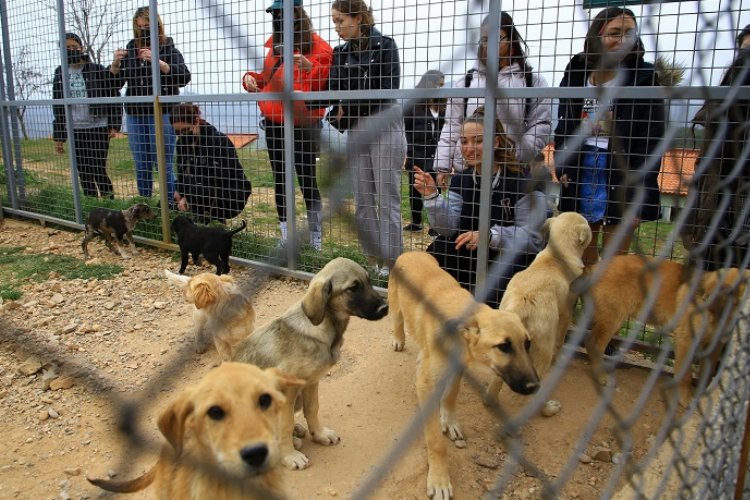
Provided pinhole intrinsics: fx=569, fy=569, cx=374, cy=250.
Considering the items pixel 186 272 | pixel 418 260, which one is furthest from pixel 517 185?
pixel 186 272

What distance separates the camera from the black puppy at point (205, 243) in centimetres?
588

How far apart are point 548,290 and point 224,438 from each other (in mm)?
2306

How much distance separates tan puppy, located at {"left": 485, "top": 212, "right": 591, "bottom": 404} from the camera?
10.8 ft

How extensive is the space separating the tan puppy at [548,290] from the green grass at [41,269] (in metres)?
4.48

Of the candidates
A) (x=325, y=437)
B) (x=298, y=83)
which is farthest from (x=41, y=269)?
(x=325, y=437)

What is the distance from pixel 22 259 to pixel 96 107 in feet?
7.23

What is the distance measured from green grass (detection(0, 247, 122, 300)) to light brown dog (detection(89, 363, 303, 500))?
4.35 meters

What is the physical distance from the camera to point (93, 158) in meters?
7.61

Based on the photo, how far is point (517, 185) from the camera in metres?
4.27

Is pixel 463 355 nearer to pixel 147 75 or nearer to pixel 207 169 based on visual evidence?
pixel 207 169

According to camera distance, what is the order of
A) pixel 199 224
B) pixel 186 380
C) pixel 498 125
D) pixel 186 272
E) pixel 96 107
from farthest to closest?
pixel 96 107, pixel 199 224, pixel 186 272, pixel 498 125, pixel 186 380

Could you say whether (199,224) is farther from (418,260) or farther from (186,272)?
(418,260)

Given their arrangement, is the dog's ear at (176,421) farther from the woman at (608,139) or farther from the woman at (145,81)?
the woman at (145,81)

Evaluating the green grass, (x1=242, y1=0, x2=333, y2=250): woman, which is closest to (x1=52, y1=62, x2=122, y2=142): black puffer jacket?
the green grass
